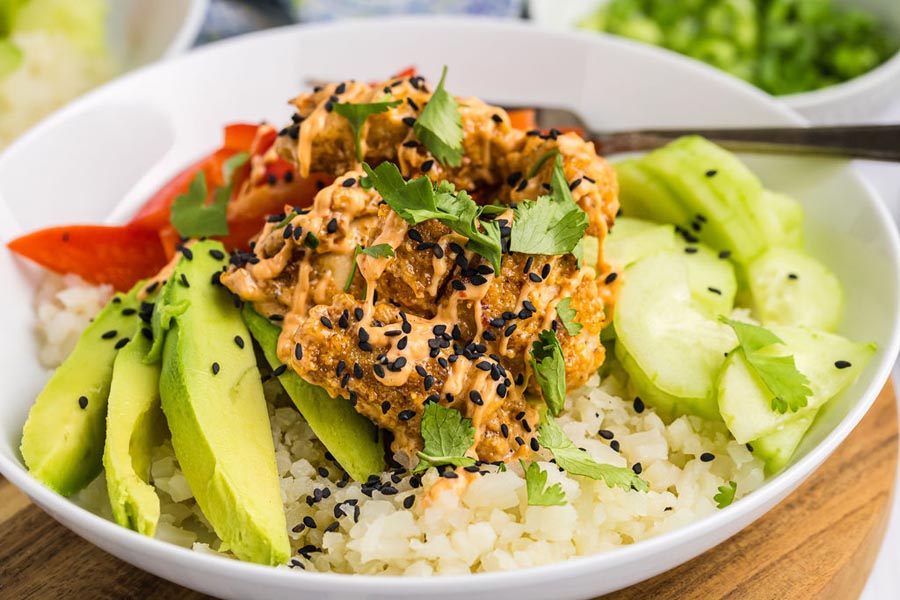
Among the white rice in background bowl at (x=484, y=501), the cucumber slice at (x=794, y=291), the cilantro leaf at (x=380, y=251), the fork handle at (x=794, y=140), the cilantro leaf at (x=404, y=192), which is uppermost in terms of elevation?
the cilantro leaf at (x=404, y=192)

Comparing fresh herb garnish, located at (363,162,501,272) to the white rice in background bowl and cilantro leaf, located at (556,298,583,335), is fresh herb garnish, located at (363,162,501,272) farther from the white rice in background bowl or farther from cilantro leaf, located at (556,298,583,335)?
the white rice in background bowl

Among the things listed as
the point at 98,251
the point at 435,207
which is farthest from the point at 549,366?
the point at 98,251

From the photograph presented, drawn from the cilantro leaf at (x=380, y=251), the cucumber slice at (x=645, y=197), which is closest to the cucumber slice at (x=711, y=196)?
the cucumber slice at (x=645, y=197)

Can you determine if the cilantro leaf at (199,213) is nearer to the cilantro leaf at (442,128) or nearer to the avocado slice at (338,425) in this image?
the avocado slice at (338,425)

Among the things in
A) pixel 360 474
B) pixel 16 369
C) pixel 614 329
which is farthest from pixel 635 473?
pixel 16 369

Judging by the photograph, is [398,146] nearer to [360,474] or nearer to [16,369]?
[360,474]

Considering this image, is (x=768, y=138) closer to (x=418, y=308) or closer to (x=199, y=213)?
(x=418, y=308)
